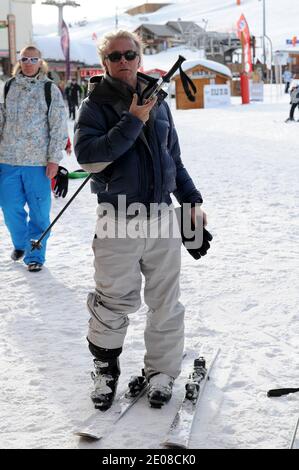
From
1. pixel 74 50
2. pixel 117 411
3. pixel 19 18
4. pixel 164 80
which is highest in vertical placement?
pixel 19 18

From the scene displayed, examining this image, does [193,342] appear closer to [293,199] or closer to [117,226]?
[117,226]

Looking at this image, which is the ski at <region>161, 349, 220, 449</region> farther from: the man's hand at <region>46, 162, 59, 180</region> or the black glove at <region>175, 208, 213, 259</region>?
the man's hand at <region>46, 162, 59, 180</region>

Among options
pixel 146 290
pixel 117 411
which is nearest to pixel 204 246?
pixel 146 290

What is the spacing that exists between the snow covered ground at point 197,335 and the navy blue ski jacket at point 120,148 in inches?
36.4

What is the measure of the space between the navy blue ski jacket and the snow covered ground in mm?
925

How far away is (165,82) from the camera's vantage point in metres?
2.60

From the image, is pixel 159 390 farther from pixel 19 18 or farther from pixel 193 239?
pixel 19 18

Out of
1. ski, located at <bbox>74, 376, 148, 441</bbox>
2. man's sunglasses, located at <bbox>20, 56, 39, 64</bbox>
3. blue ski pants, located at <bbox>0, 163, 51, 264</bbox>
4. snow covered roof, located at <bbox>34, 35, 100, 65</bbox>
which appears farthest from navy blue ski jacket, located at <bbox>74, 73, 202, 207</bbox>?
snow covered roof, located at <bbox>34, 35, 100, 65</bbox>

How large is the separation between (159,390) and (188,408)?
15cm

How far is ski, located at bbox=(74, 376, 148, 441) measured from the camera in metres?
2.45

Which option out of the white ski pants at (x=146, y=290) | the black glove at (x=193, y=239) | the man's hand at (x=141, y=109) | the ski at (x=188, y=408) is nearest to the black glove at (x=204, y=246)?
the black glove at (x=193, y=239)

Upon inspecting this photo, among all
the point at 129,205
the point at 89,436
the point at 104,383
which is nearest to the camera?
the point at 89,436

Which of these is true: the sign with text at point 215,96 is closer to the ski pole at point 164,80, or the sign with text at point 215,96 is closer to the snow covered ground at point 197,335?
the snow covered ground at point 197,335

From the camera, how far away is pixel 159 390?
273 centimetres
